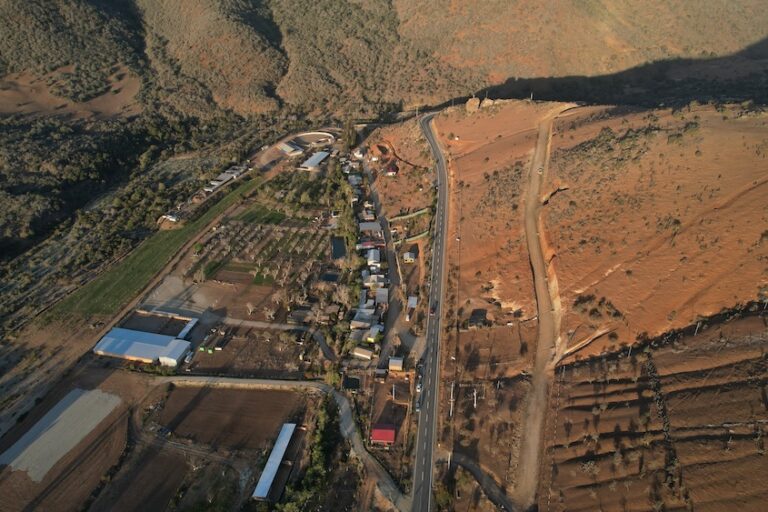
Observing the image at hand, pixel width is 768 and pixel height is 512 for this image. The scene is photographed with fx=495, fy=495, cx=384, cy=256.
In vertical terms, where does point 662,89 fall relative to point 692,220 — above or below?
above

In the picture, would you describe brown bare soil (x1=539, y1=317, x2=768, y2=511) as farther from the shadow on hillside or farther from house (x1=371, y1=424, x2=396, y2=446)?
the shadow on hillside

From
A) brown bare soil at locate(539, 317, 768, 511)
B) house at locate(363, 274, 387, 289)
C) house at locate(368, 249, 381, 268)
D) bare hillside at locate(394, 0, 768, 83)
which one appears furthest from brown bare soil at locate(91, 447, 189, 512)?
bare hillside at locate(394, 0, 768, 83)

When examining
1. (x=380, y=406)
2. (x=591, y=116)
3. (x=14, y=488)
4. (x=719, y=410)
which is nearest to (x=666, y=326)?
(x=719, y=410)

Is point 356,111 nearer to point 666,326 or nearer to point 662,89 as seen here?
point 662,89

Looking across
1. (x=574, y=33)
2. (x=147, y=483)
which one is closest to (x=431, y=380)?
(x=147, y=483)

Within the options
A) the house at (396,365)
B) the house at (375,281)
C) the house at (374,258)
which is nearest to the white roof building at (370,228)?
the house at (374,258)

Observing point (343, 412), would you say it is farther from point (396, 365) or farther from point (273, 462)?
point (273, 462)

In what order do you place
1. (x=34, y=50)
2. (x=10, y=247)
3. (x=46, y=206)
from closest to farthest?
(x=10, y=247) < (x=46, y=206) < (x=34, y=50)
